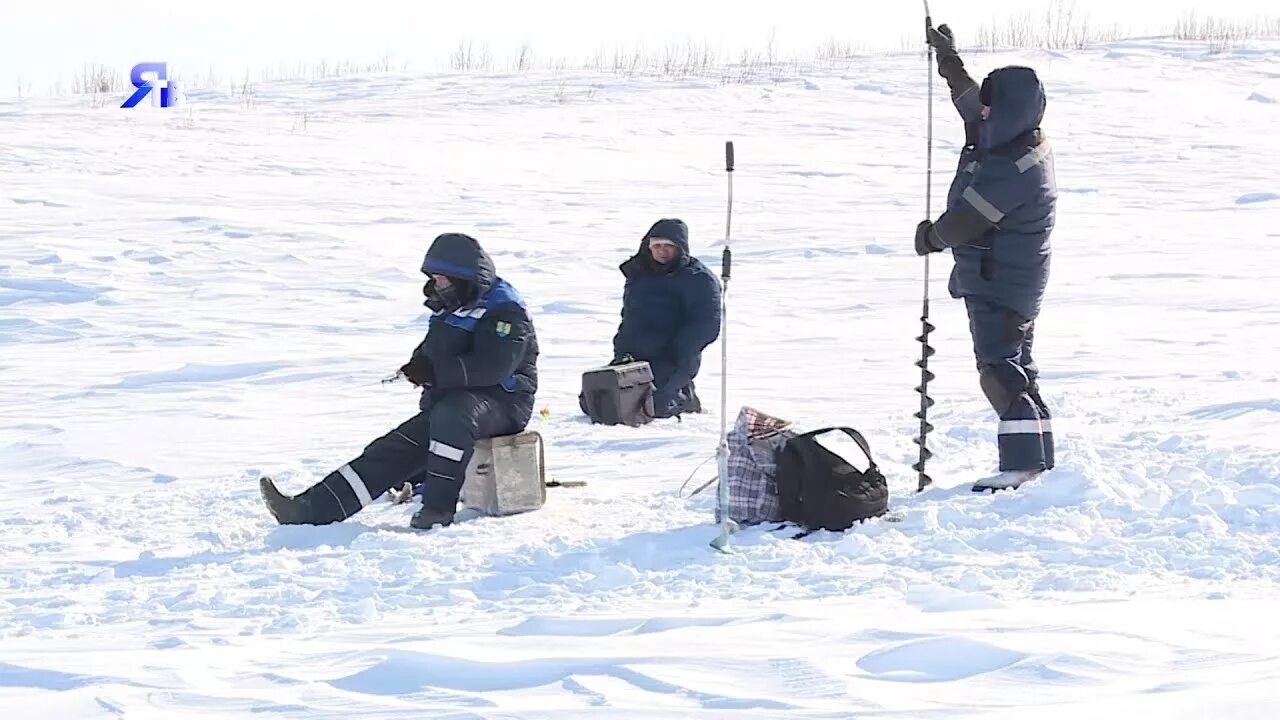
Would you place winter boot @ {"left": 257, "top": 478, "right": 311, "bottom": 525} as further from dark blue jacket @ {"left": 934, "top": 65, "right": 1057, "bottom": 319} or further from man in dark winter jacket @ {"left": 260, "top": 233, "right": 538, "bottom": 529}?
dark blue jacket @ {"left": 934, "top": 65, "right": 1057, "bottom": 319}

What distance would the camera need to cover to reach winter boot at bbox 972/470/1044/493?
6.67m

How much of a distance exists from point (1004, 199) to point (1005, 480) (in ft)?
3.67

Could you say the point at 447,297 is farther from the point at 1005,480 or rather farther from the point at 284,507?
the point at 1005,480

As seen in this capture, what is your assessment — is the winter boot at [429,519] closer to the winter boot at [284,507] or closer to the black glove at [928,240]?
the winter boot at [284,507]

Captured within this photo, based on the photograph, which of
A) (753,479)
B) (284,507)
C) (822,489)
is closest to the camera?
(822,489)

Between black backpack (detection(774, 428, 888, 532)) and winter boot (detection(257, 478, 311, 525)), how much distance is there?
1871 millimetres

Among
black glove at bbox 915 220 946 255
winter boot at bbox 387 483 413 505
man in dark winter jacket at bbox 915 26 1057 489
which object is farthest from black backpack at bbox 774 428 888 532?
winter boot at bbox 387 483 413 505

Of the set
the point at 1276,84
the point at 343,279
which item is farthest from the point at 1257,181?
the point at 343,279

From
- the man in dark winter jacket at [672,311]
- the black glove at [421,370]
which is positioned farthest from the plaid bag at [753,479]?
the man in dark winter jacket at [672,311]

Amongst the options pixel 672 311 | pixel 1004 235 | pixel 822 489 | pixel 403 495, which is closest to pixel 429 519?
pixel 403 495

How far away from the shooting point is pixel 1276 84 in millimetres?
26641

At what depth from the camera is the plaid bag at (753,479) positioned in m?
6.43

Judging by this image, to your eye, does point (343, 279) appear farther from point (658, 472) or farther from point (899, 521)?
point (899, 521)

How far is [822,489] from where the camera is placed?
622 cm
